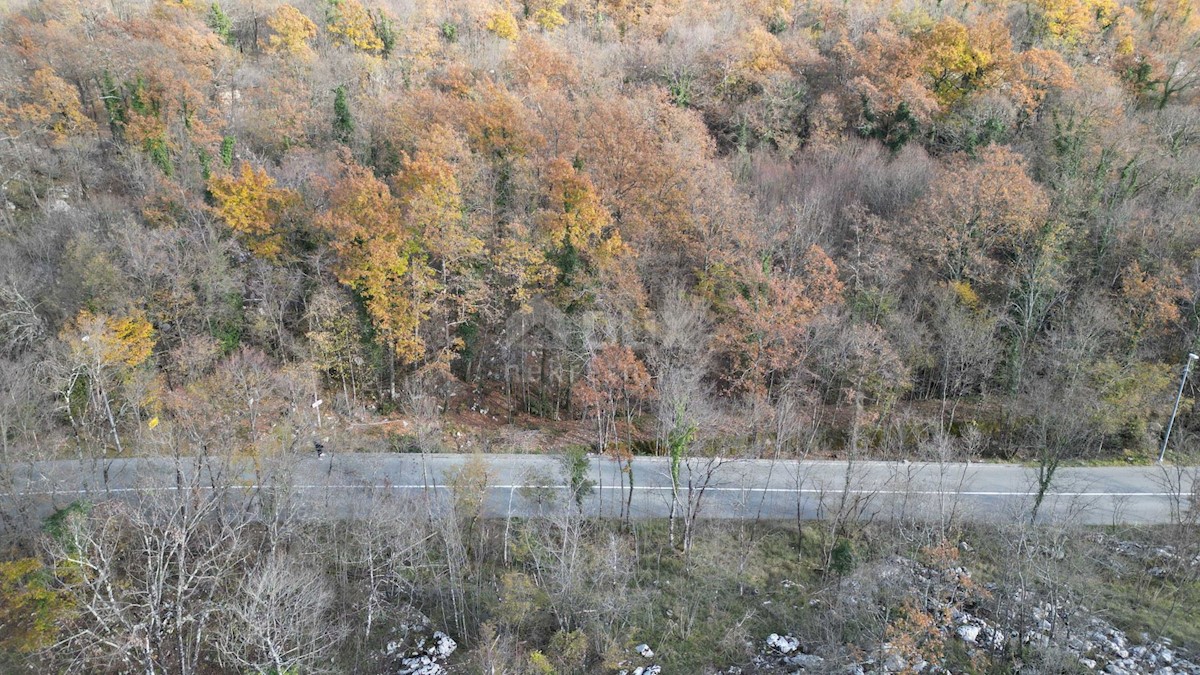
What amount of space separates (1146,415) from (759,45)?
38.7 m

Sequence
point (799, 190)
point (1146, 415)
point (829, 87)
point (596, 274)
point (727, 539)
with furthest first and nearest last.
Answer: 1. point (829, 87)
2. point (799, 190)
3. point (596, 274)
4. point (1146, 415)
5. point (727, 539)

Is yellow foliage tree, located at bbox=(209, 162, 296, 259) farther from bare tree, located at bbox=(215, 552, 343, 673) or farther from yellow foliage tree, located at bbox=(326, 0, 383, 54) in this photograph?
yellow foliage tree, located at bbox=(326, 0, 383, 54)

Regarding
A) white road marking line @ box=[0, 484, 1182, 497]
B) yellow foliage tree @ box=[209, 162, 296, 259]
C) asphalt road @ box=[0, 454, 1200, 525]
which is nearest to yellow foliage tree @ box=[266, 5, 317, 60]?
yellow foliage tree @ box=[209, 162, 296, 259]

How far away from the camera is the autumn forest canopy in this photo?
35375 mm

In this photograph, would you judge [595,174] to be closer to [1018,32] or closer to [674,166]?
[674,166]

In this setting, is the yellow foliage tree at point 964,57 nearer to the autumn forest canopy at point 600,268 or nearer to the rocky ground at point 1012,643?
the autumn forest canopy at point 600,268

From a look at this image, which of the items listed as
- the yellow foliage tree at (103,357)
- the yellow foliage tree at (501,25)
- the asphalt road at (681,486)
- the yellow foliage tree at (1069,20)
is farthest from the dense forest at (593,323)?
the yellow foliage tree at (501,25)

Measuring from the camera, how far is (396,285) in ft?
127

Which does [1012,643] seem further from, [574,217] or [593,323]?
[574,217]

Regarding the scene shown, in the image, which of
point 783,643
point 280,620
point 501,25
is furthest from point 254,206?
point 501,25

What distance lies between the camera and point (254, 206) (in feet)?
132

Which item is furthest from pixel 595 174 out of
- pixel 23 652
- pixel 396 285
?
pixel 23 652

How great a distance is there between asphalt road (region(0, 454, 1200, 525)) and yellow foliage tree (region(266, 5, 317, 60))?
3969 centimetres

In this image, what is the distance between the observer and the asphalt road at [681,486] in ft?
99.5
